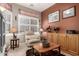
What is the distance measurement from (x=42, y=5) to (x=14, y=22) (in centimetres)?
71

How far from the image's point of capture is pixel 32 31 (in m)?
2.08

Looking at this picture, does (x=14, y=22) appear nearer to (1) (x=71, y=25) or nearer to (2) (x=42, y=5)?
(2) (x=42, y=5)

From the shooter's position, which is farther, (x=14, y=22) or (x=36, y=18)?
(x=36, y=18)

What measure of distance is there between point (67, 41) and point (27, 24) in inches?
37.3

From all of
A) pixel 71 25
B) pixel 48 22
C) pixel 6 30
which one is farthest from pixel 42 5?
pixel 6 30

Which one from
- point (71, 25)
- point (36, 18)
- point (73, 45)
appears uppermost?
point (36, 18)

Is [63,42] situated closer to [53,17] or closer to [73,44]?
[73,44]

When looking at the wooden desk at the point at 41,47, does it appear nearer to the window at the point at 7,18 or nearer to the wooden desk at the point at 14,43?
the wooden desk at the point at 14,43

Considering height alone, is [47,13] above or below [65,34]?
above

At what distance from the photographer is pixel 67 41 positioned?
83.3 inches

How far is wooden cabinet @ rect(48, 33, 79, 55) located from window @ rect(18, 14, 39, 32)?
384mm

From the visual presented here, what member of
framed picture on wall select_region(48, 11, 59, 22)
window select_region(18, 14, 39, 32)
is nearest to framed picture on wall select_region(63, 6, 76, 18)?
framed picture on wall select_region(48, 11, 59, 22)

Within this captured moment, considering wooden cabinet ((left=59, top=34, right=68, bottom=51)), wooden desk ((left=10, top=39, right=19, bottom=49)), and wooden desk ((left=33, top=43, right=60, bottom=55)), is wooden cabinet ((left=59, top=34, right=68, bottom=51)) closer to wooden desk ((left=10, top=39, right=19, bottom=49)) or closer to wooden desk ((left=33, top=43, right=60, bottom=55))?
wooden desk ((left=33, top=43, right=60, bottom=55))

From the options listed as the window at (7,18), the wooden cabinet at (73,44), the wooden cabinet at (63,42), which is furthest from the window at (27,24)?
the wooden cabinet at (73,44)
